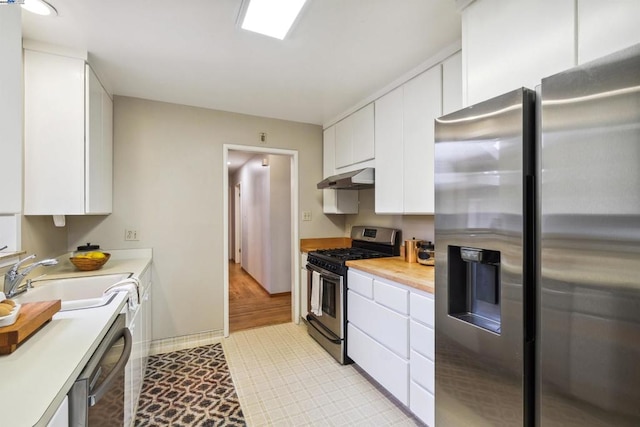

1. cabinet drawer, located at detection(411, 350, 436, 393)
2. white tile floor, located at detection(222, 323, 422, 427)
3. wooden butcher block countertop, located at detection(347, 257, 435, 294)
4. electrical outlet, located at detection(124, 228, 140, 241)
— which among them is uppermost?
electrical outlet, located at detection(124, 228, 140, 241)

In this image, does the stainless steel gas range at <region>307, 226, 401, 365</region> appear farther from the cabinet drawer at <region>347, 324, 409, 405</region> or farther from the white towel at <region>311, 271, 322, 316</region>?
the cabinet drawer at <region>347, 324, 409, 405</region>

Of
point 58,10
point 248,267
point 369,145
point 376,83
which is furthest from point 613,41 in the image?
point 248,267

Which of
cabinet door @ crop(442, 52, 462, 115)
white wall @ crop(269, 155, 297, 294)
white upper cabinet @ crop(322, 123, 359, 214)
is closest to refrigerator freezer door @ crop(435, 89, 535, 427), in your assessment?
cabinet door @ crop(442, 52, 462, 115)

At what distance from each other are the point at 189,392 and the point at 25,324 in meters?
1.43

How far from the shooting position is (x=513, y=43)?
3.95 ft

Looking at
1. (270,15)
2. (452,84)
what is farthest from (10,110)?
(452,84)

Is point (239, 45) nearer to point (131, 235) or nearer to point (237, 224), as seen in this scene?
point (131, 235)

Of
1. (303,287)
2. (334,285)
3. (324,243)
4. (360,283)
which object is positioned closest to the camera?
(360,283)

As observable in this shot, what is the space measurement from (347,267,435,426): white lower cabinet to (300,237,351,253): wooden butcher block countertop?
3.37 ft

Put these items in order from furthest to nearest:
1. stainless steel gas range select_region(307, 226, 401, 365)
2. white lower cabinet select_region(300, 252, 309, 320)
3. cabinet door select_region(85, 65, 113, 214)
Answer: white lower cabinet select_region(300, 252, 309, 320) → stainless steel gas range select_region(307, 226, 401, 365) → cabinet door select_region(85, 65, 113, 214)

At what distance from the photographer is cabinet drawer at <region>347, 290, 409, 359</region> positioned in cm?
181

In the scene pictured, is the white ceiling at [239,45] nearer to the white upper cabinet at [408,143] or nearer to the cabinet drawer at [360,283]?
the white upper cabinet at [408,143]

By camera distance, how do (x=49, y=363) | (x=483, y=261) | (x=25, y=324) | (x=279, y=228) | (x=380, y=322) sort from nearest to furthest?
(x=49, y=363)
(x=25, y=324)
(x=483, y=261)
(x=380, y=322)
(x=279, y=228)

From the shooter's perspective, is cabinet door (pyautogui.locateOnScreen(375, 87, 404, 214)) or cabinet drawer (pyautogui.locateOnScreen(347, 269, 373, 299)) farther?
cabinet door (pyautogui.locateOnScreen(375, 87, 404, 214))
